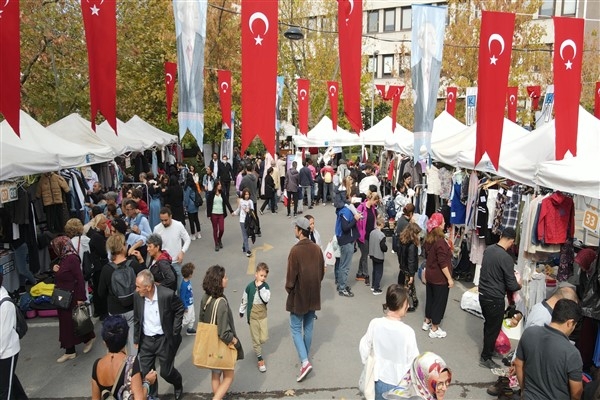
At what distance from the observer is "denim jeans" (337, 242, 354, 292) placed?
8070 mm

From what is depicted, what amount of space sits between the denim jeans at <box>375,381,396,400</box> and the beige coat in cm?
742

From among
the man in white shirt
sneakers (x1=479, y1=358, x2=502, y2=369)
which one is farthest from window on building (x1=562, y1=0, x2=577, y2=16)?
the man in white shirt

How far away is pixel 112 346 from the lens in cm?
346

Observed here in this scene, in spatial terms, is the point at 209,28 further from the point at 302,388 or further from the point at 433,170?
the point at 302,388

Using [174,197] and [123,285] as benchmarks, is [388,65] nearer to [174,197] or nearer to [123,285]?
[174,197]

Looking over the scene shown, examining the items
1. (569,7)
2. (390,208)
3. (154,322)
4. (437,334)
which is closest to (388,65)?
(569,7)

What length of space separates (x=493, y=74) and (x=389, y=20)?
3906 centimetres

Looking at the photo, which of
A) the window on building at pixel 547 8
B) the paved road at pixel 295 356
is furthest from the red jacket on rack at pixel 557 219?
the window on building at pixel 547 8

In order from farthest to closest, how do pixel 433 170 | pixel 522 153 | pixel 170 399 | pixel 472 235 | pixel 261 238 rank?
pixel 261 238, pixel 433 170, pixel 472 235, pixel 522 153, pixel 170 399

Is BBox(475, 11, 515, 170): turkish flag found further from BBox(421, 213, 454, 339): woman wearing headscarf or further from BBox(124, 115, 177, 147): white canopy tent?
BBox(124, 115, 177, 147): white canopy tent

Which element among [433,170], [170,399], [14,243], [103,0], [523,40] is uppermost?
[523,40]

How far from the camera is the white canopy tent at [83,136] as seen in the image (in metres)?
10.9

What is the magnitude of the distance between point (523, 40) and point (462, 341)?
60.4ft

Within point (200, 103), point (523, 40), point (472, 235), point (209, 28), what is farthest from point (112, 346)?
point (523, 40)
